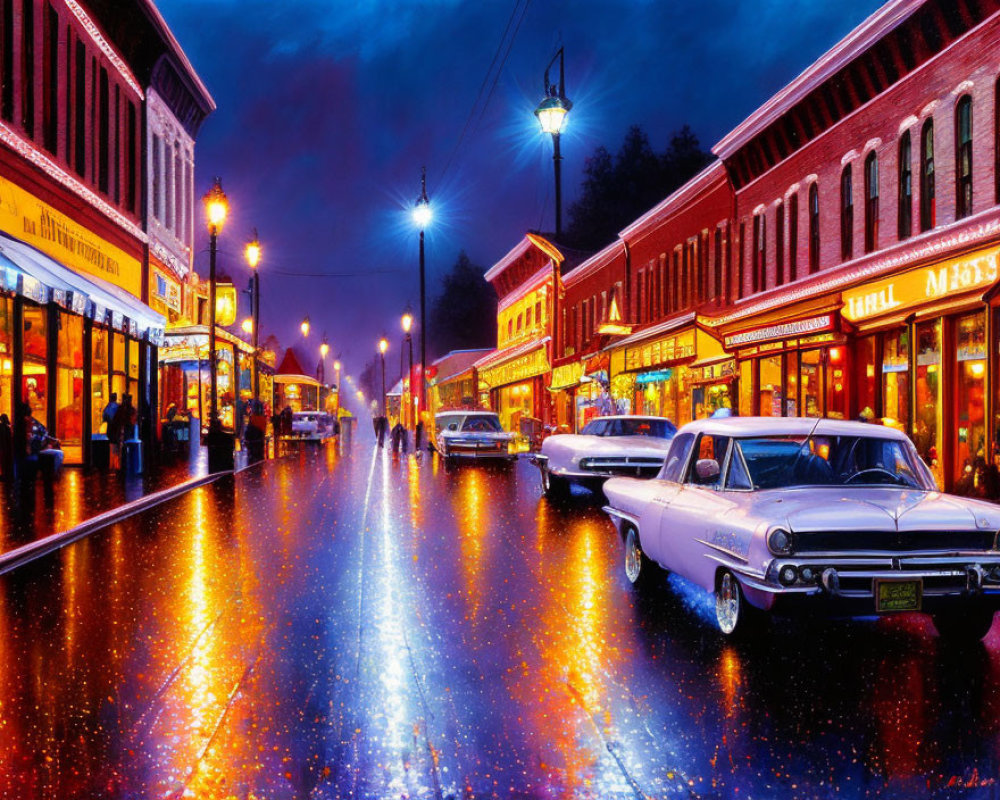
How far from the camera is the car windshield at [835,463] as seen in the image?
795 cm

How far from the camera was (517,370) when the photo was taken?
61.6 metres

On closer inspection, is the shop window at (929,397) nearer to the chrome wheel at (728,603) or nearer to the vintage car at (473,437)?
the chrome wheel at (728,603)

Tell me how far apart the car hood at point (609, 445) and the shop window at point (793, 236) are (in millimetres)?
9874

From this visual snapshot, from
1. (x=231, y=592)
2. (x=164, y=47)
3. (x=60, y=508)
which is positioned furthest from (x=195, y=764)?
(x=164, y=47)

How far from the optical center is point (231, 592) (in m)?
9.53

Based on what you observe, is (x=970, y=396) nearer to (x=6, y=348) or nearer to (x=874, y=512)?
(x=874, y=512)

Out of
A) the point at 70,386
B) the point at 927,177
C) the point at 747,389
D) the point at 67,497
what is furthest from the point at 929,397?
the point at 70,386

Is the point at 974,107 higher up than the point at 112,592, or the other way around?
the point at 974,107

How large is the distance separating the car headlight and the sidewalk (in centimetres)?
819

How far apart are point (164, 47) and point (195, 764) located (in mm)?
31945

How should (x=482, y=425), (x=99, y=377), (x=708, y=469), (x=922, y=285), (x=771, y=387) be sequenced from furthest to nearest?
(x=482, y=425), (x=99, y=377), (x=771, y=387), (x=922, y=285), (x=708, y=469)

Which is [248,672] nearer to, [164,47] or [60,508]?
[60,508]

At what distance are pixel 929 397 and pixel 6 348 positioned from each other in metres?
17.8

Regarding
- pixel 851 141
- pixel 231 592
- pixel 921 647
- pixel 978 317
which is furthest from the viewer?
pixel 851 141
